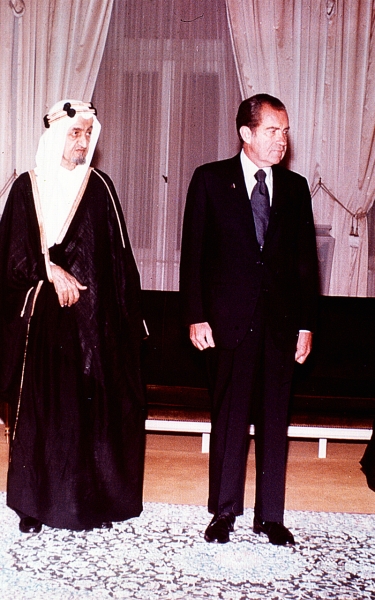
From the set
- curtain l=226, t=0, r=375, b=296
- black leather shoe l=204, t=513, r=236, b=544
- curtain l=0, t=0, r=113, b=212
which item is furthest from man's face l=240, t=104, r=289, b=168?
curtain l=0, t=0, r=113, b=212

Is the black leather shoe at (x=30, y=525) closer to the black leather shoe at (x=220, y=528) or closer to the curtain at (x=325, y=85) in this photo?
the black leather shoe at (x=220, y=528)

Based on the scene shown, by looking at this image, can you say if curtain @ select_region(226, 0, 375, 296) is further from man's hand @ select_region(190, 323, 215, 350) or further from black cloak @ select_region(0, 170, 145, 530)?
man's hand @ select_region(190, 323, 215, 350)

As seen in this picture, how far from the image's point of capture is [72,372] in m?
3.15

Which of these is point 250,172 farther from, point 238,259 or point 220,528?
point 220,528

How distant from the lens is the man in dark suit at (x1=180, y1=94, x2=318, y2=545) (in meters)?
3.01

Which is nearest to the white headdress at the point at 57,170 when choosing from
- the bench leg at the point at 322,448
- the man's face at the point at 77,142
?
the man's face at the point at 77,142

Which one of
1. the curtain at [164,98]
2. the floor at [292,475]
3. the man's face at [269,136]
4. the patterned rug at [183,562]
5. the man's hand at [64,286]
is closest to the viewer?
the patterned rug at [183,562]

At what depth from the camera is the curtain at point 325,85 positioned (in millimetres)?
6512

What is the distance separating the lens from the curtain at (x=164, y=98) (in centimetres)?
662

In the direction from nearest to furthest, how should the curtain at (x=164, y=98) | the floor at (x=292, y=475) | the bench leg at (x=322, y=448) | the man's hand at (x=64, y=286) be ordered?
the man's hand at (x=64, y=286) < the floor at (x=292, y=475) < the bench leg at (x=322, y=448) < the curtain at (x=164, y=98)

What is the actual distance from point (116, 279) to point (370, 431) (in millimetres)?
1989

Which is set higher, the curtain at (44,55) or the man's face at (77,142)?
the curtain at (44,55)

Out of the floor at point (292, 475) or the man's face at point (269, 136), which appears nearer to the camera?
the man's face at point (269, 136)

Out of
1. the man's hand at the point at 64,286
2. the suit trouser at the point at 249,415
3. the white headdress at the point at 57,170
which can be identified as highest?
the white headdress at the point at 57,170
